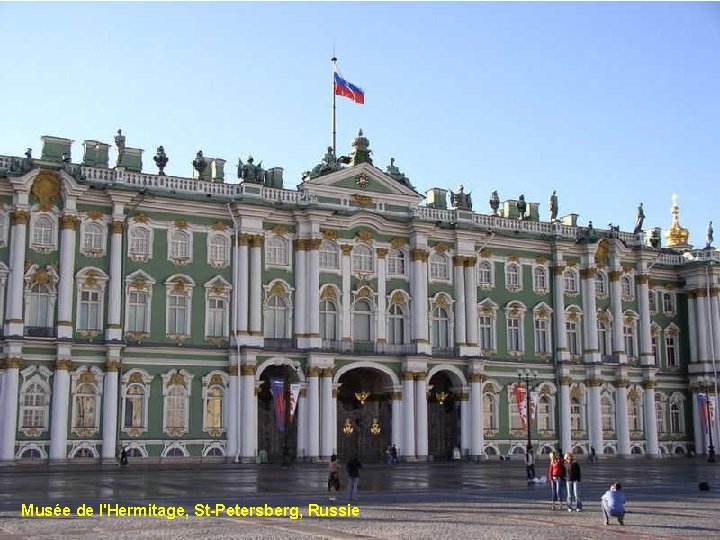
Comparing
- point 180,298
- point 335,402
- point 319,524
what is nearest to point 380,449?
point 335,402

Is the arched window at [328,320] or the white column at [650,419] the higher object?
the arched window at [328,320]

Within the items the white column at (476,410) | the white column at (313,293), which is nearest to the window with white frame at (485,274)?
the white column at (476,410)

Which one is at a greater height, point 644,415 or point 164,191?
point 164,191

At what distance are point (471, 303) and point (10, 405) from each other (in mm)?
28355

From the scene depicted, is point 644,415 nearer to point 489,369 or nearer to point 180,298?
point 489,369

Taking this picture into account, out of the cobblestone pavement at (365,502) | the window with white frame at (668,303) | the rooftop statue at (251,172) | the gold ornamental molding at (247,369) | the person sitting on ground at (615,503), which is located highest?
the rooftop statue at (251,172)

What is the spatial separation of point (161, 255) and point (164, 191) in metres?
3.57

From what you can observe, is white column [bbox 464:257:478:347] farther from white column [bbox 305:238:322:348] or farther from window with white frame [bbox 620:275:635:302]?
window with white frame [bbox 620:275:635:302]

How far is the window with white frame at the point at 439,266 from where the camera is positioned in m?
64.2

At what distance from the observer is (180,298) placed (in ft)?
187

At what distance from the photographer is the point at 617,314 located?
70.2 metres

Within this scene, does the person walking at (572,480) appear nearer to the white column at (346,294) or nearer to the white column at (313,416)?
the white column at (313,416)

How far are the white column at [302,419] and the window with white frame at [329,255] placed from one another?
23.9 ft

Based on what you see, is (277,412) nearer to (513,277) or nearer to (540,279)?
(513,277)
